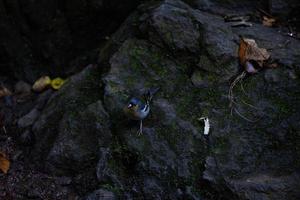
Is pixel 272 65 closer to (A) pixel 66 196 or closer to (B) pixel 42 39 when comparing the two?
(A) pixel 66 196

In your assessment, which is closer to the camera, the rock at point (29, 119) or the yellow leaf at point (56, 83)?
the rock at point (29, 119)

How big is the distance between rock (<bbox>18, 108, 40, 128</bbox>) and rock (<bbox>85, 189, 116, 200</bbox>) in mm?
1578

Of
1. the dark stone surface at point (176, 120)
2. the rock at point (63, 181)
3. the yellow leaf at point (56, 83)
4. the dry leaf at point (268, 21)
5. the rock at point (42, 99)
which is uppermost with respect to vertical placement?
the dry leaf at point (268, 21)

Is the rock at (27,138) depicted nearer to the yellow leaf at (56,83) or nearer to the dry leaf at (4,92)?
the yellow leaf at (56,83)

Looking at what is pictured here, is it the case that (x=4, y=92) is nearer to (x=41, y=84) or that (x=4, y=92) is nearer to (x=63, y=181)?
(x=41, y=84)

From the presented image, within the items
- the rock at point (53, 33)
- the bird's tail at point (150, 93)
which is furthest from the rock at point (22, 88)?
the bird's tail at point (150, 93)

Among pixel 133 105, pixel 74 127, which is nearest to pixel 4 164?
pixel 74 127

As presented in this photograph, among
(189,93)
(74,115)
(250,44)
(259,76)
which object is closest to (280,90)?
(259,76)

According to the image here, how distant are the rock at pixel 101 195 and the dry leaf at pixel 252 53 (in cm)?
216

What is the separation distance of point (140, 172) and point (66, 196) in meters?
0.92

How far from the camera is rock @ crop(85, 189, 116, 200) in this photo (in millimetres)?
4355

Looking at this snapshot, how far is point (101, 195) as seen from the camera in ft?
14.4

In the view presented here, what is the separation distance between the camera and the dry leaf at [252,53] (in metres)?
4.93

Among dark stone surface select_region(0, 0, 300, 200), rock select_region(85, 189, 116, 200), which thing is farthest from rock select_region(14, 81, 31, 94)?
rock select_region(85, 189, 116, 200)
